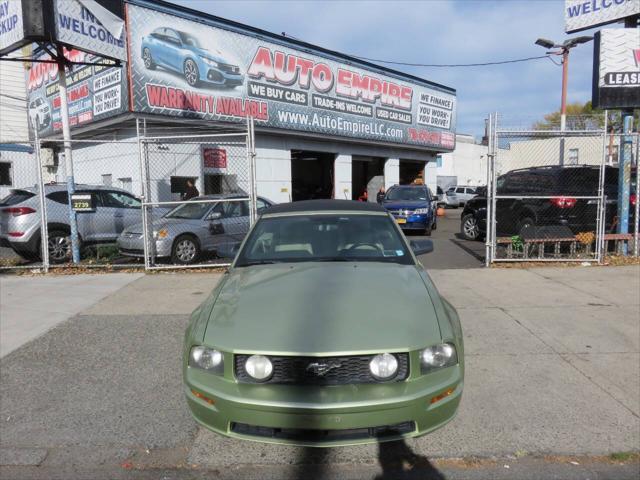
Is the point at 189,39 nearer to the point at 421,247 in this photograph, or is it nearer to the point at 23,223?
the point at 23,223

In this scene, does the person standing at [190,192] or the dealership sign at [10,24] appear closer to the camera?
the dealership sign at [10,24]

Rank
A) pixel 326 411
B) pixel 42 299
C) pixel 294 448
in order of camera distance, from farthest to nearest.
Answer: pixel 42 299, pixel 294 448, pixel 326 411

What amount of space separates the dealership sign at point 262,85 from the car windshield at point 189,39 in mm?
28

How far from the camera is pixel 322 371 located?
2.73m

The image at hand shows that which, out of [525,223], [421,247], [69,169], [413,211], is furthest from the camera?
[413,211]

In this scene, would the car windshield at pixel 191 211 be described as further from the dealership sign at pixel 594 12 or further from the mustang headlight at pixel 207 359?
the dealership sign at pixel 594 12

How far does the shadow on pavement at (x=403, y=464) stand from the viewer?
2992 millimetres

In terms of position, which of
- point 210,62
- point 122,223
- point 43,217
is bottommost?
point 122,223

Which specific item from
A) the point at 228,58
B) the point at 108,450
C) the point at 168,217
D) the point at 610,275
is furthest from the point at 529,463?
the point at 228,58

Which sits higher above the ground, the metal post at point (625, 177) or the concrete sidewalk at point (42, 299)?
the metal post at point (625, 177)

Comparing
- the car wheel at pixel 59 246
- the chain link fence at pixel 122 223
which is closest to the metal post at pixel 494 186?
the chain link fence at pixel 122 223

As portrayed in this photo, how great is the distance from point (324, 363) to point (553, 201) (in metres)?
9.38

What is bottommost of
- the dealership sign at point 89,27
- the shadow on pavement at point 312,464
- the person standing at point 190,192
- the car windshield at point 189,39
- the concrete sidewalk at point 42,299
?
the shadow on pavement at point 312,464

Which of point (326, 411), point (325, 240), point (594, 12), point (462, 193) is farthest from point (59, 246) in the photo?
point (462, 193)
